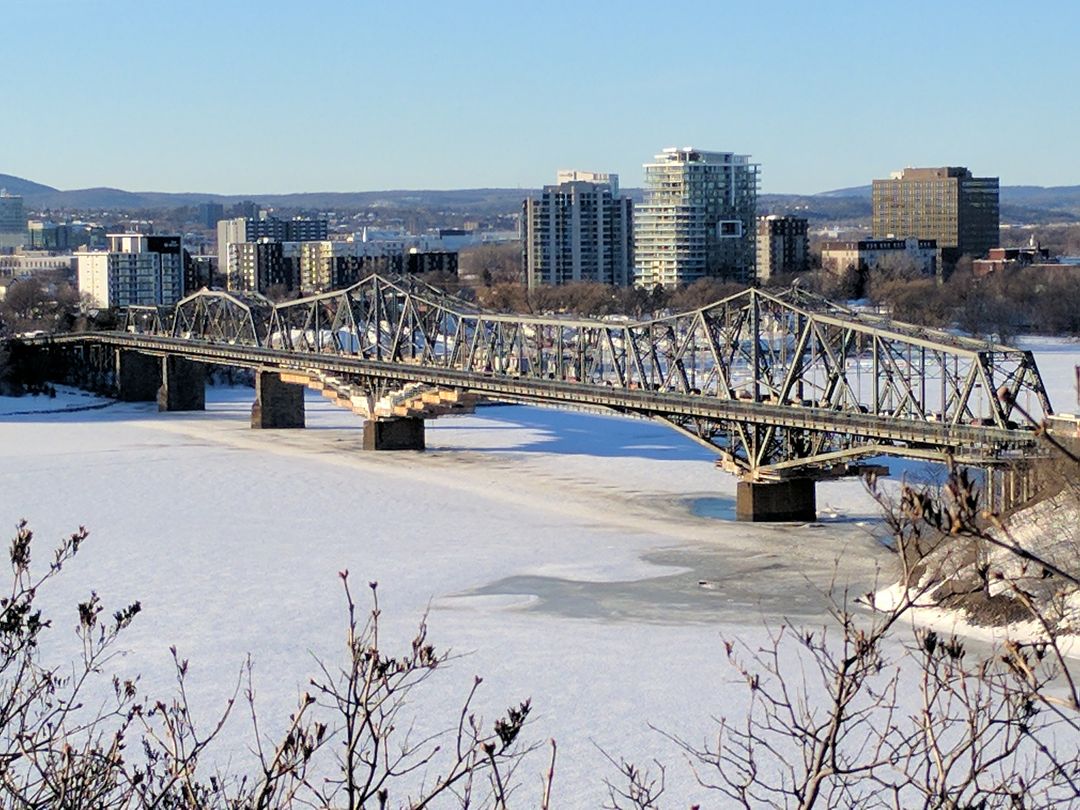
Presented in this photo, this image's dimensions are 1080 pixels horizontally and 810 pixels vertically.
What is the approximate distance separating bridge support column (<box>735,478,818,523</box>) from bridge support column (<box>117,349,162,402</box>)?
50488 millimetres

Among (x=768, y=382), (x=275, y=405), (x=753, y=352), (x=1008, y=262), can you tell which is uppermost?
(x=1008, y=262)

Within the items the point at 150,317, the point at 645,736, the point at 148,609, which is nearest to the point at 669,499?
the point at 148,609

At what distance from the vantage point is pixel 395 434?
65.3 m

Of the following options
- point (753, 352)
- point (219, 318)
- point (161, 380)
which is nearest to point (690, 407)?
point (753, 352)

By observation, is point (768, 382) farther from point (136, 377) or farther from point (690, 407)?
point (136, 377)

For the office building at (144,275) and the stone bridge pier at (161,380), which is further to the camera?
the office building at (144,275)

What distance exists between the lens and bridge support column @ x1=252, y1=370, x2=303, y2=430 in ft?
244

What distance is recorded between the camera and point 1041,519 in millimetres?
35219

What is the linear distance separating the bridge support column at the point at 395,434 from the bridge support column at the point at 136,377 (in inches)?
1097

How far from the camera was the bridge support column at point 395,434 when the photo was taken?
6506 cm

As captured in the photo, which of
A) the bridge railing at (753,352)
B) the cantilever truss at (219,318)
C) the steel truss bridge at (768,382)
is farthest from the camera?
the cantilever truss at (219,318)

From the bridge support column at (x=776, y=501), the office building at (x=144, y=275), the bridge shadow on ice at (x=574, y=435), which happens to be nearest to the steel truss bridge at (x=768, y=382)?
the bridge support column at (x=776, y=501)

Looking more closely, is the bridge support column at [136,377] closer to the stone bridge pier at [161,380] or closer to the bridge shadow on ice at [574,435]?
the stone bridge pier at [161,380]

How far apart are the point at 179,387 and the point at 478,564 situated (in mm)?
49870
